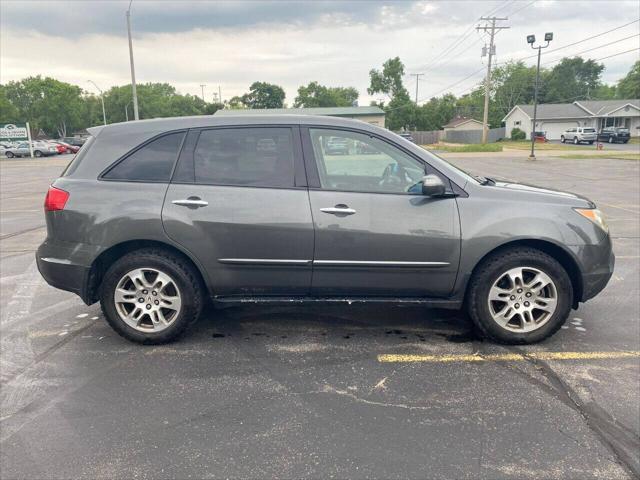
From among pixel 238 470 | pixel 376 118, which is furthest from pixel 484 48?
pixel 238 470

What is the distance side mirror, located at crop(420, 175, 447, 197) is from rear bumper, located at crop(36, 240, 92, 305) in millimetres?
2670

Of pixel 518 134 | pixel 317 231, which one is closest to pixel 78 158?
pixel 317 231

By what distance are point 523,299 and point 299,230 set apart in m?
1.84

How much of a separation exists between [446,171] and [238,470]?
2.58 meters

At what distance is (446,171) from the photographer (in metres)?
3.83

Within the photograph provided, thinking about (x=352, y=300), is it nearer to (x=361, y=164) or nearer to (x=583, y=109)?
(x=361, y=164)

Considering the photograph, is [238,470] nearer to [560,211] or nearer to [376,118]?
[560,211]

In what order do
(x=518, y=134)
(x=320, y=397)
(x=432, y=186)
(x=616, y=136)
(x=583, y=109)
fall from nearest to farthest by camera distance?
A: (x=320, y=397)
(x=432, y=186)
(x=616, y=136)
(x=583, y=109)
(x=518, y=134)

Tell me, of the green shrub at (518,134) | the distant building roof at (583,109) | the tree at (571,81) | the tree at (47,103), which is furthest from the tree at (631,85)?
the tree at (47,103)

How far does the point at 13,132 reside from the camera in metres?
46.5

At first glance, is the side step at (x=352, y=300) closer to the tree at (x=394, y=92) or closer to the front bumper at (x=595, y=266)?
the front bumper at (x=595, y=266)

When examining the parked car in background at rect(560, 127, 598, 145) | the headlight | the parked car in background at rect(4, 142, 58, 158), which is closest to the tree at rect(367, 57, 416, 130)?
the parked car in background at rect(560, 127, 598, 145)

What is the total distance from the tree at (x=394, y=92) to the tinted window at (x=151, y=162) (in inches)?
2808

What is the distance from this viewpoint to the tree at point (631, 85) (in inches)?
3246
